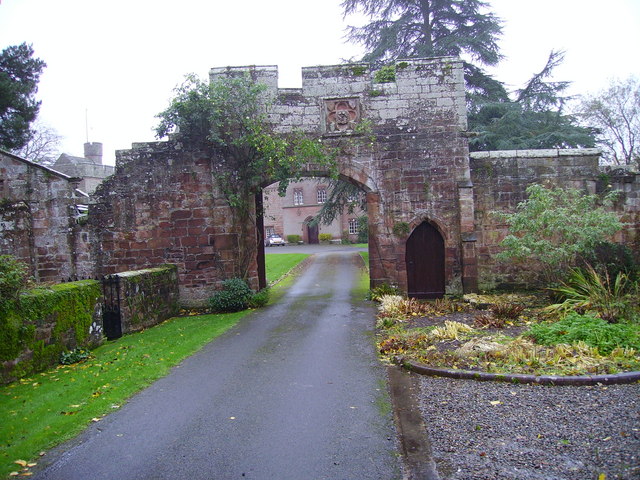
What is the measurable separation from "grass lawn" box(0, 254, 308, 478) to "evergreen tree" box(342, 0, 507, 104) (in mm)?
17789

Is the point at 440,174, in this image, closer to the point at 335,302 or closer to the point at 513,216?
the point at 513,216

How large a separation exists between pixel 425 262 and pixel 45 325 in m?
9.23

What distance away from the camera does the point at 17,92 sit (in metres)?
19.3

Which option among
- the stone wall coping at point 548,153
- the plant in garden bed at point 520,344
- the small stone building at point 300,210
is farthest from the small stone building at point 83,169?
the plant in garden bed at point 520,344

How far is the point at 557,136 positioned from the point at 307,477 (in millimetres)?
19604

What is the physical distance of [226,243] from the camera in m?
13.2

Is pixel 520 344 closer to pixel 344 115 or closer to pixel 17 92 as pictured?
pixel 344 115

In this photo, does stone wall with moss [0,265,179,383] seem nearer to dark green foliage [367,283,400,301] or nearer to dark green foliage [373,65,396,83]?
dark green foliage [367,283,400,301]

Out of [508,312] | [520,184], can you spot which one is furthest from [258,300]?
[520,184]

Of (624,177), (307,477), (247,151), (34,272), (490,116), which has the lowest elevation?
(307,477)

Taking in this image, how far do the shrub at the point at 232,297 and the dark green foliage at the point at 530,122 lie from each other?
1197 cm

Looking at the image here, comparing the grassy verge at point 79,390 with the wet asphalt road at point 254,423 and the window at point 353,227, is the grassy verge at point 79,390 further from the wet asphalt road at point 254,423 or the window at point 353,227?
the window at point 353,227

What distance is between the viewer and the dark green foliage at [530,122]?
65.1 ft

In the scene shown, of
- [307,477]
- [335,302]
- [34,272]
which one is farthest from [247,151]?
[307,477]
